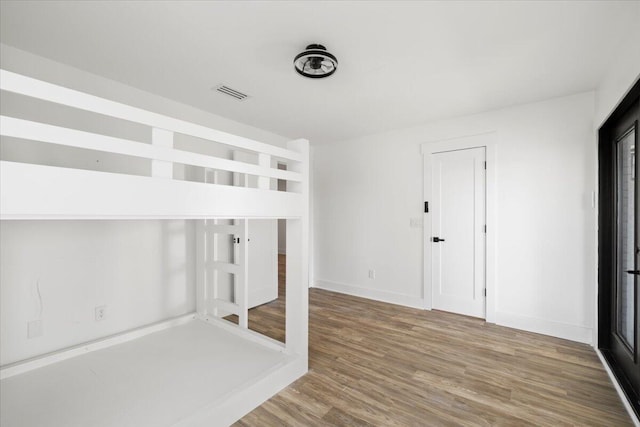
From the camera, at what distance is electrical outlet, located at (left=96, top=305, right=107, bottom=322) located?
95.6 inches

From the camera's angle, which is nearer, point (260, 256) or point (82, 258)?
point (82, 258)

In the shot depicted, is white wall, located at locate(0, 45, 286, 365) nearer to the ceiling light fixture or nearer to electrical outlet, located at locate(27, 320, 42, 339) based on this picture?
electrical outlet, located at locate(27, 320, 42, 339)

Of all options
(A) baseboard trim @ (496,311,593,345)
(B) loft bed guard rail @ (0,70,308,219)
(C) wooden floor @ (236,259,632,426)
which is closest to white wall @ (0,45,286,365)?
(C) wooden floor @ (236,259,632,426)

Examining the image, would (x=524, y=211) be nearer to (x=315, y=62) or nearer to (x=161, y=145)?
(x=315, y=62)

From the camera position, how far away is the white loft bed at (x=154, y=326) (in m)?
1.14

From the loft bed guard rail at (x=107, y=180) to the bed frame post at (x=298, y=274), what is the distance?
1.05 feet

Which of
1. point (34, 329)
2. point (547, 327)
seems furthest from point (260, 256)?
point (547, 327)

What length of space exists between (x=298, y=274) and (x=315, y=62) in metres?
1.55

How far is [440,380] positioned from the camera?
210cm

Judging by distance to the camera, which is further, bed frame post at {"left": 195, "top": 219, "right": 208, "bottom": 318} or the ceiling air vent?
bed frame post at {"left": 195, "top": 219, "right": 208, "bottom": 318}

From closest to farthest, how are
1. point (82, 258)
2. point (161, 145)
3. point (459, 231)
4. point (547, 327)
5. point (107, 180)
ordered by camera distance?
point (107, 180) → point (161, 145) → point (82, 258) → point (547, 327) → point (459, 231)

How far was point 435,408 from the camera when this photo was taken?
180cm

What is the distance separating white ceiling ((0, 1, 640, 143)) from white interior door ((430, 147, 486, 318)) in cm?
76

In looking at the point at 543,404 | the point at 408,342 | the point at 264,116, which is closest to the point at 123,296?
the point at 264,116
